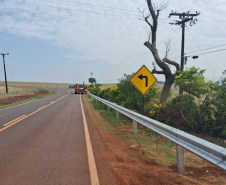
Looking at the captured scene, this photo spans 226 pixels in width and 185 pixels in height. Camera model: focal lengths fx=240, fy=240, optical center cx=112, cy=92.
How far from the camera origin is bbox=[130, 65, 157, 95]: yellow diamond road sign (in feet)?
36.7

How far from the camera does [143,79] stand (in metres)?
11.2

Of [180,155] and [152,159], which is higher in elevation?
[180,155]

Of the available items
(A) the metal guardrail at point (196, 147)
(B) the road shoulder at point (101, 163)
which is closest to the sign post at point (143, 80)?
(B) the road shoulder at point (101, 163)

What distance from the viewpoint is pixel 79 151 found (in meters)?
6.48

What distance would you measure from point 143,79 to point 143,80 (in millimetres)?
47

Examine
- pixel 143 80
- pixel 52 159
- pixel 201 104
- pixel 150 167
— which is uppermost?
pixel 143 80

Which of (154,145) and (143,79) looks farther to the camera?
(143,79)

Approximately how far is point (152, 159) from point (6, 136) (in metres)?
5.28

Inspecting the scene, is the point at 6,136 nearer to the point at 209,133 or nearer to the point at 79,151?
the point at 79,151

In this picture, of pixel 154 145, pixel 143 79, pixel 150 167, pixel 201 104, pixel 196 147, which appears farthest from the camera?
pixel 143 79

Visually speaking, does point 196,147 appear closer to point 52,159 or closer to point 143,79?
point 52,159

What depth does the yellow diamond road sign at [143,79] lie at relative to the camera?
11.2 m

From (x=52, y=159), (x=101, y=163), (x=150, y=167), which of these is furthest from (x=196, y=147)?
(x=52, y=159)

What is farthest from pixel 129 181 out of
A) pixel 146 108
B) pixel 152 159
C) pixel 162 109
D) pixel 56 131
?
pixel 146 108
